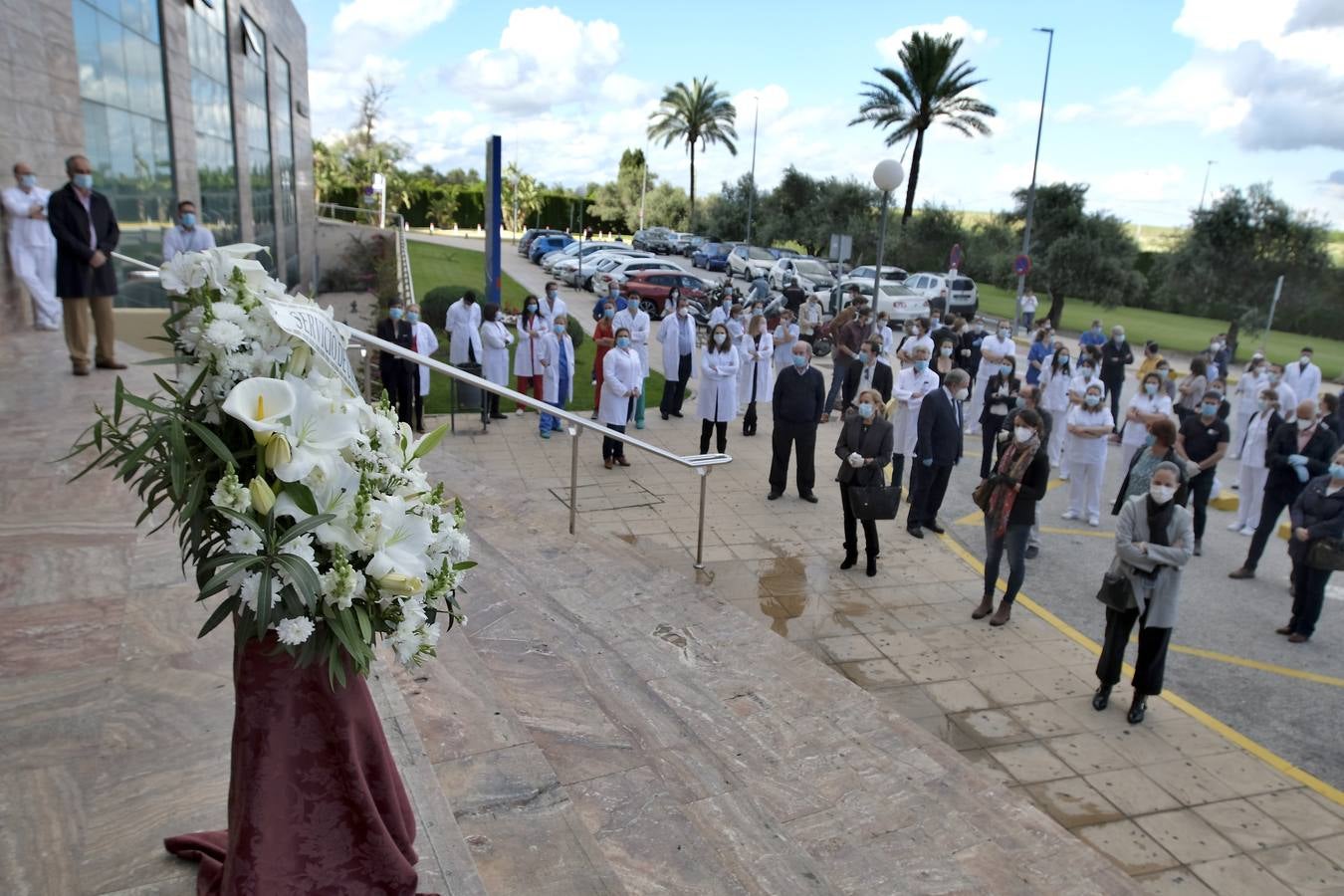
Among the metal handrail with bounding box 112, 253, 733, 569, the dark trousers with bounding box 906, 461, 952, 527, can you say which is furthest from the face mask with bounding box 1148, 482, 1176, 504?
the dark trousers with bounding box 906, 461, 952, 527

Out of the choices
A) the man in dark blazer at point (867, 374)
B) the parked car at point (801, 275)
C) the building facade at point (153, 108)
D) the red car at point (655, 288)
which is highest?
the building facade at point (153, 108)

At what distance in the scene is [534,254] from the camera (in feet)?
147

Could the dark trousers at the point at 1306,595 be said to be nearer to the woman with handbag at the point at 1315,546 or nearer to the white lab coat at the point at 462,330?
the woman with handbag at the point at 1315,546

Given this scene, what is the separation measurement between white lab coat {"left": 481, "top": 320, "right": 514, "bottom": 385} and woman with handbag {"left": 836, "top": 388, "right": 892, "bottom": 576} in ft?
19.8

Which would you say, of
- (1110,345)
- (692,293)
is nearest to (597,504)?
(1110,345)

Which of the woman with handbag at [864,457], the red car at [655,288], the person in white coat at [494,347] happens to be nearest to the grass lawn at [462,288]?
the person in white coat at [494,347]

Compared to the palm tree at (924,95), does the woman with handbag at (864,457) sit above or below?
below

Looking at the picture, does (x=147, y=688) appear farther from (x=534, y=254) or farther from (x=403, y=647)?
(x=534, y=254)

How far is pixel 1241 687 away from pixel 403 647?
749cm

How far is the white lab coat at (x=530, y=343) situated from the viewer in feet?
44.1

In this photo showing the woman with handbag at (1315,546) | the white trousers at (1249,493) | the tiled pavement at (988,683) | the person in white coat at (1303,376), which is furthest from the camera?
the person in white coat at (1303,376)

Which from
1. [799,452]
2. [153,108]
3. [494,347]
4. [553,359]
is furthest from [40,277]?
[799,452]

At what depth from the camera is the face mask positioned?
659 cm

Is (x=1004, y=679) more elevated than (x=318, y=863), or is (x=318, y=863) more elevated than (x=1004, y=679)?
(x=318, y=863)
